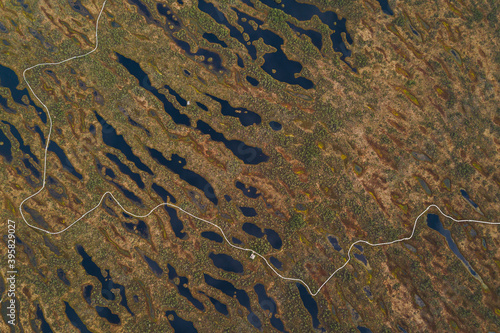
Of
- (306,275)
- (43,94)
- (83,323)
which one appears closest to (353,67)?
(306,275)

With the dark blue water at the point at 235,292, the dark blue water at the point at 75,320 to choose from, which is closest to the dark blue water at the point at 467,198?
the dark blue water at the point at 235,292

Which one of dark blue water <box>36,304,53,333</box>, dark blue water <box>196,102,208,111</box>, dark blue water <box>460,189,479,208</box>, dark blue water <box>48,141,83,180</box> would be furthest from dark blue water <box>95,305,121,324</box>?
dark blue water <box>460,189,479,208</box>

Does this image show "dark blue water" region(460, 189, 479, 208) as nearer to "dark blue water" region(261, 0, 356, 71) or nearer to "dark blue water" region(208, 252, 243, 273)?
"dark blue water" region(261, 0, 356, 71)

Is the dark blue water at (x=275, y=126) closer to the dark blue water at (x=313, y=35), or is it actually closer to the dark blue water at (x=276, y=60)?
the dark blue water at (x=276, y=60)

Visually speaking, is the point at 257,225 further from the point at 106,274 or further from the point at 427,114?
the point at 427,114

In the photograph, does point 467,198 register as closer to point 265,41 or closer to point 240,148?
point 240,148

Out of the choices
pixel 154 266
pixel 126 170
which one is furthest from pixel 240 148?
pixel 154 266
